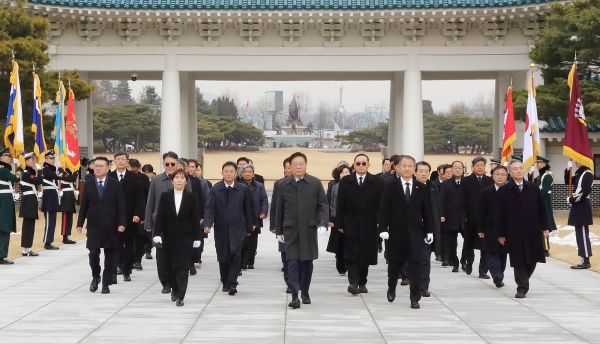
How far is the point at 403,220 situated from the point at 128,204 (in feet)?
13.8

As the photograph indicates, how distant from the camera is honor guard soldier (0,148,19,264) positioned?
14484mm

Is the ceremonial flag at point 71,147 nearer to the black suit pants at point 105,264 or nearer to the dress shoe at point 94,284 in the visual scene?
the black suit pants at point 105,264

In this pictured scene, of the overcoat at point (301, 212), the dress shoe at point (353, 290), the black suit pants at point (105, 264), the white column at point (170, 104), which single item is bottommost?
the dress shoe at point (353, 290)

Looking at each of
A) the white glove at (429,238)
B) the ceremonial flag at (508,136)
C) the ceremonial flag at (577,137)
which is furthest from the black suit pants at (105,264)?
the ceremonial flag at (508,136)

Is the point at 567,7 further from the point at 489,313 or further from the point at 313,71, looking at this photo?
the point at 489,313

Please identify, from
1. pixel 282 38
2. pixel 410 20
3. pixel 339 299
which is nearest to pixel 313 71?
pixel 282 38

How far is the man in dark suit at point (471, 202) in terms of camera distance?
1377cm

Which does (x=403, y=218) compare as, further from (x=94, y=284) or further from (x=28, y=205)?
(x=28, y=205)

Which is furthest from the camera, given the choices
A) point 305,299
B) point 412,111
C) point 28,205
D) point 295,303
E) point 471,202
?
point 412,111

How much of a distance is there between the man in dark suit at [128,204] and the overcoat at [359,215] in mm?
3037

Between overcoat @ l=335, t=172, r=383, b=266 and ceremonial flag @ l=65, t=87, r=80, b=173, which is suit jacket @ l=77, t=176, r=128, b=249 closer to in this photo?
overcoat @ l=335, t=172, r=383, b=266

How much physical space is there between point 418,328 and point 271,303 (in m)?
2.25

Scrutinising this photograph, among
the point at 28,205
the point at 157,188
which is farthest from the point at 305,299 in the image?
the point at 28,205

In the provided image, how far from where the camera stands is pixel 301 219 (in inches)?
421
